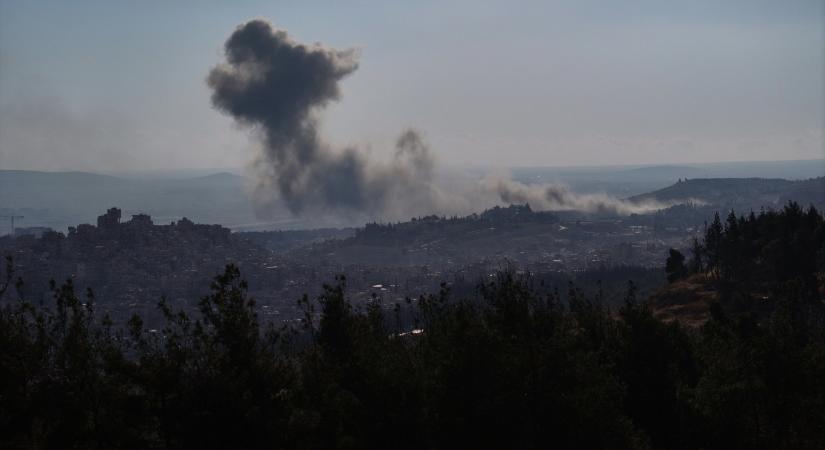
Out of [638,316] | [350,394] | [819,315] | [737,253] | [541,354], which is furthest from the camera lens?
[737,253]

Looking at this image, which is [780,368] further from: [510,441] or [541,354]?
[510,441]

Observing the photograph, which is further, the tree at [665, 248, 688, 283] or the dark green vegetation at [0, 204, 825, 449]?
the tree at [665, 248, 688, 283]

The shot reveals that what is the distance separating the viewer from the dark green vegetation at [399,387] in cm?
3014

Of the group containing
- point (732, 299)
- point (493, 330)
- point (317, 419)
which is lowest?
point (732, 299)

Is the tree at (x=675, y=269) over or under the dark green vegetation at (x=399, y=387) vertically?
under

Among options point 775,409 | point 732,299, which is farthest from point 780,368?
point 732,299

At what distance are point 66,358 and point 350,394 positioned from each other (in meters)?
12.8

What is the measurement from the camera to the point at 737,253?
125m

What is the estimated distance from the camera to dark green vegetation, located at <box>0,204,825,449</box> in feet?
98.9

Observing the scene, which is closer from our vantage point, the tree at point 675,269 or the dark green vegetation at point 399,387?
the dark green vegetation at point 399,387

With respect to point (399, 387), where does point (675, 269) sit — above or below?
below

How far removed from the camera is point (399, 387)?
Result: 34125 millimetres

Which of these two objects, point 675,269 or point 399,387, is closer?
point 399,387

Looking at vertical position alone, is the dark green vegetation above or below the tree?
above
